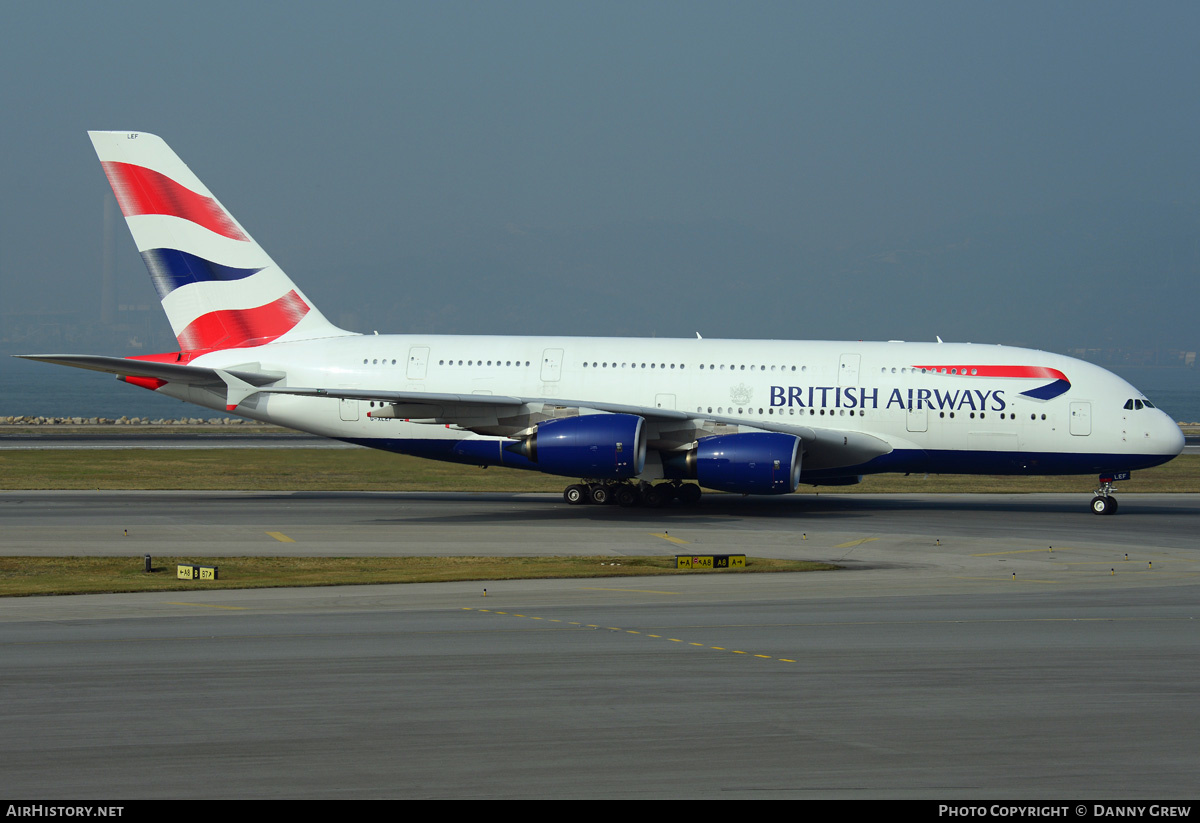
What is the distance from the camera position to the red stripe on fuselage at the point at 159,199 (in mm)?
35906

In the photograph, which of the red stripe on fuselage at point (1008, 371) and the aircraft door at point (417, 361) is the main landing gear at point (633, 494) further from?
the red stripe on fuselage at point (1008, 371)

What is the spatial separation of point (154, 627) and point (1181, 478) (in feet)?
136

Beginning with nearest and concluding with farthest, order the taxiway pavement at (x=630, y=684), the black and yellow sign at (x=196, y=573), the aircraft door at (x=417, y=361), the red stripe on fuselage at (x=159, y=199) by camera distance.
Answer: the taxiway pavement at (x=630, y=684), the black and yellow sign at (x=196, y=573), the aircraft door at (x=417, y=361), the red stripe on fuselage at (x=159, y=199)

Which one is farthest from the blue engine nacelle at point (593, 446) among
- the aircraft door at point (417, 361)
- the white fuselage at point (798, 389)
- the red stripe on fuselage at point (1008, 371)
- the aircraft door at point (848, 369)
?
the red stripe on fuselage at point (1008, 371)

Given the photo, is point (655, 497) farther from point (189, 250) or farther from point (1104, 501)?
point (189, 250)

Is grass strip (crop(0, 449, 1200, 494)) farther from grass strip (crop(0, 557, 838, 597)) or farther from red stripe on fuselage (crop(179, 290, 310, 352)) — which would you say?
grass strip (crop(0, 557, 838, 597))

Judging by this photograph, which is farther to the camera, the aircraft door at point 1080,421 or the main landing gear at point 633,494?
the main landing gear at point 633,494

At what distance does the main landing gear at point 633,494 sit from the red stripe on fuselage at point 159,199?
45.6 ft

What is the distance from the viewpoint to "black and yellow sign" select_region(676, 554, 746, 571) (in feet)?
74.9

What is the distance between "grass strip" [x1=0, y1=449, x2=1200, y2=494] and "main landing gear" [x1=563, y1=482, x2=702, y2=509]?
448cm

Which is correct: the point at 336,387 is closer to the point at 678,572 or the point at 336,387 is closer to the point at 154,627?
the point at 678,572

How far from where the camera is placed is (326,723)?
1134cm

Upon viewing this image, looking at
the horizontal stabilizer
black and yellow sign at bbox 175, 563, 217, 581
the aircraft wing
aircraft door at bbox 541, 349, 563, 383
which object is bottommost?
black and yellow sign at bbox 175, 563, 217, 581

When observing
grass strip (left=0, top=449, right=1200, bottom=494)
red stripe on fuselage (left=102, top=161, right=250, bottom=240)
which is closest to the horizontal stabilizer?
red stripe on fuselage (left=102, top=161, right=250, bottom=240)
